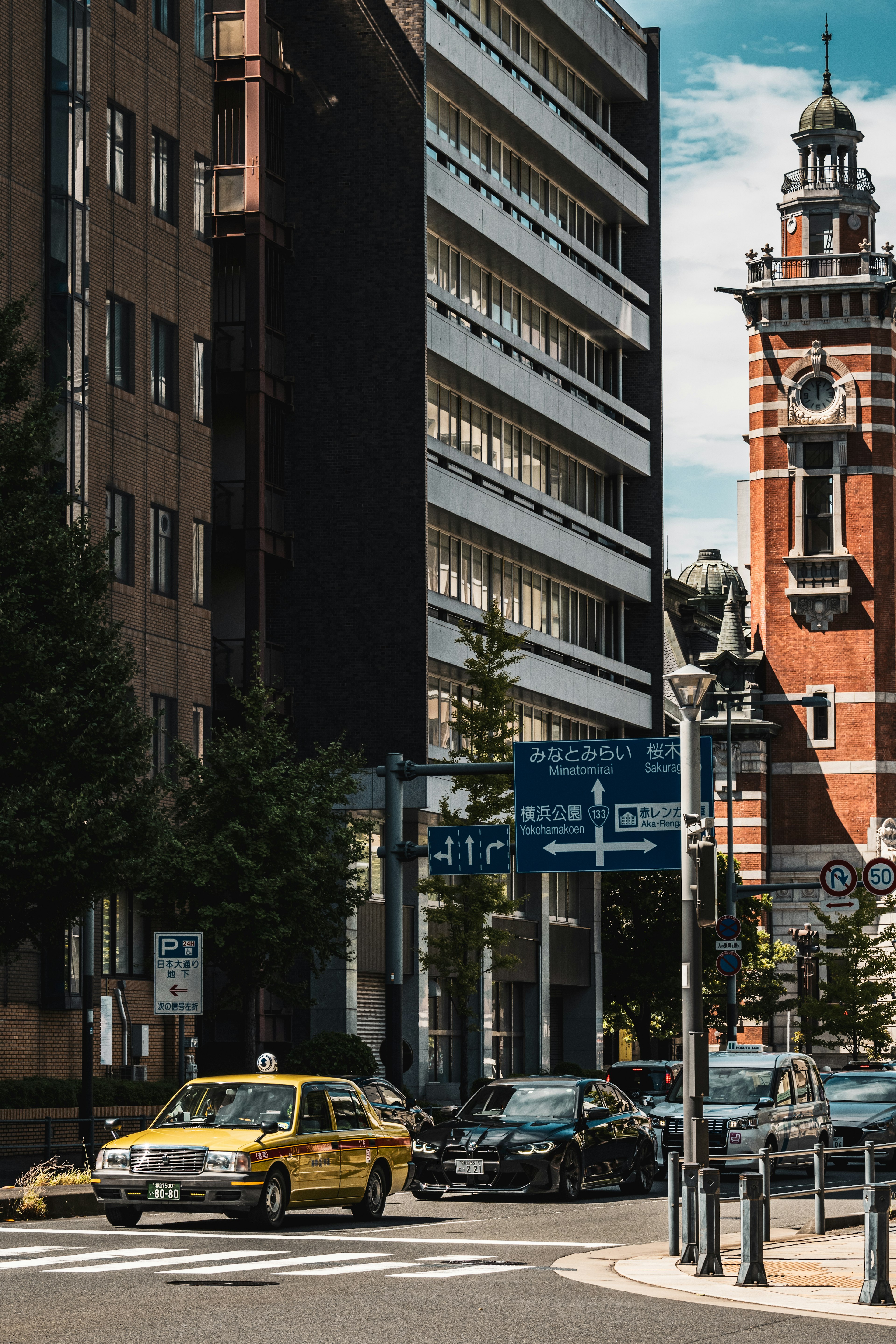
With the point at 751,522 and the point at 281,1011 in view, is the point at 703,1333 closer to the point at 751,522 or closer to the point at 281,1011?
the point at 281,1011

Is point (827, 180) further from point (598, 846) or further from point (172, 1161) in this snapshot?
point (172, 1161)

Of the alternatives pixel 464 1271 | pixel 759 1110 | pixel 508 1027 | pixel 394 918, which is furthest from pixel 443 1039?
pixel 464 1271

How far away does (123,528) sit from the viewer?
1727 inches

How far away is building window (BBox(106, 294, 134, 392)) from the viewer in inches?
1718

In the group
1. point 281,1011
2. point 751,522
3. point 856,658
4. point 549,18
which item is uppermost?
point 549,18

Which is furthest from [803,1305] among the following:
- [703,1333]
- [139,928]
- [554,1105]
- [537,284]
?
[537,284]

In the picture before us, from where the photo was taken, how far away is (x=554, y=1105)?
26344mm

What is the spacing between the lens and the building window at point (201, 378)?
47.6m

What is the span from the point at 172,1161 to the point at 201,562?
2815 cm

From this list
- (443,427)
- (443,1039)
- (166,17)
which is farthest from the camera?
(443,1039)

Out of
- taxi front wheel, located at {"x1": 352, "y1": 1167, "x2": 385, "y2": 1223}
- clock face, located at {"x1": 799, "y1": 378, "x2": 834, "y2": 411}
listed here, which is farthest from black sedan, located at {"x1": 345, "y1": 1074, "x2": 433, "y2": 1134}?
clock face, located at {"x1": 799, "y1": 378, "x2": 834, "y2": 411}

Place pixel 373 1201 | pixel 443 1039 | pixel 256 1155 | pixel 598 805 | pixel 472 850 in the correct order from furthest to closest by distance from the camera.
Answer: pixel 443 1039
pixel 472 850
pixel 598 805
pixel 373 1201
pixel 256 1155

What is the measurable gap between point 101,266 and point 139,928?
13.1 m

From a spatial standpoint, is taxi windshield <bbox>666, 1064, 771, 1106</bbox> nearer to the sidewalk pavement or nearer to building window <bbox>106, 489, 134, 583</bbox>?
the sidewalk pavement
